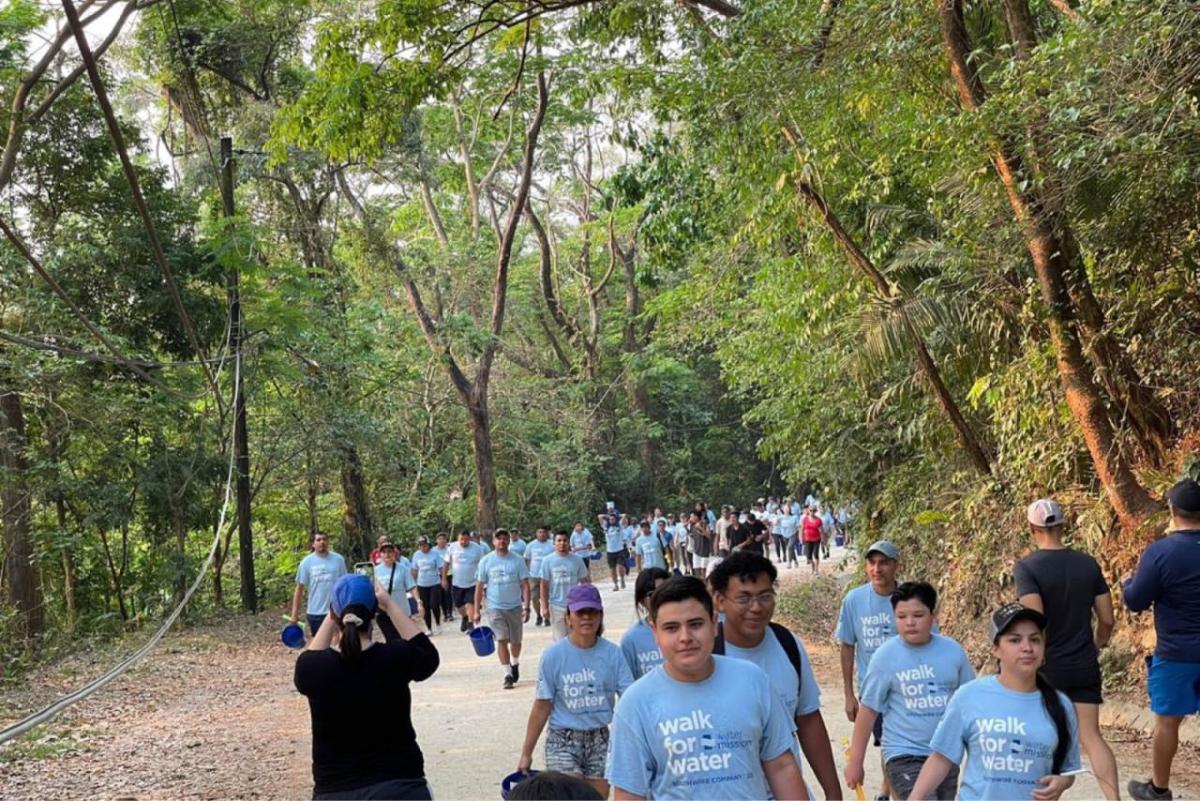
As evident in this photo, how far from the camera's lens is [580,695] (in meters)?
5.95

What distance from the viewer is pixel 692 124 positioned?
12.4 meters

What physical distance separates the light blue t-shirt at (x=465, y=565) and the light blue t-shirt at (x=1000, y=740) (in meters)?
13.3

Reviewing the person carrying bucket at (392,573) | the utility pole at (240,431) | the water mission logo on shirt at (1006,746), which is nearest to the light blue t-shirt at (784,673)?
the water mission logo on shirt at (1006,746)

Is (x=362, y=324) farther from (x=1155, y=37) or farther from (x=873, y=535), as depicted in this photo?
(x=1155, y=37)

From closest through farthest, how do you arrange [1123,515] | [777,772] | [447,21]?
1. [777,772]
2. [1123,515]
3. [447,21]

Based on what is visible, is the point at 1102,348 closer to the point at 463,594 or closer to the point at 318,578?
the point at 318,578

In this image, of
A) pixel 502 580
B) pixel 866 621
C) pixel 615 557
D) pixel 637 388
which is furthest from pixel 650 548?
pixel 637 388

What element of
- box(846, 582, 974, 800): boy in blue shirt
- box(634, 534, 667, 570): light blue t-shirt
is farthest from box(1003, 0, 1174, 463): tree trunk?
box(634, 534, 667, 570): light blue t-shirt

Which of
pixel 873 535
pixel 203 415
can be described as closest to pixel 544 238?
pixel 203 415

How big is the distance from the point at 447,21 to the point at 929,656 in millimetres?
9398

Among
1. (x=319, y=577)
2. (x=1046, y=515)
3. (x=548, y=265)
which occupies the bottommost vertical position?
(x=319, y=577)

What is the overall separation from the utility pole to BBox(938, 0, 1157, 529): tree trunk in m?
11.5

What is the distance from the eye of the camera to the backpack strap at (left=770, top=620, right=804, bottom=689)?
445cm

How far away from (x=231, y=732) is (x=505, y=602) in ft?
10.5
